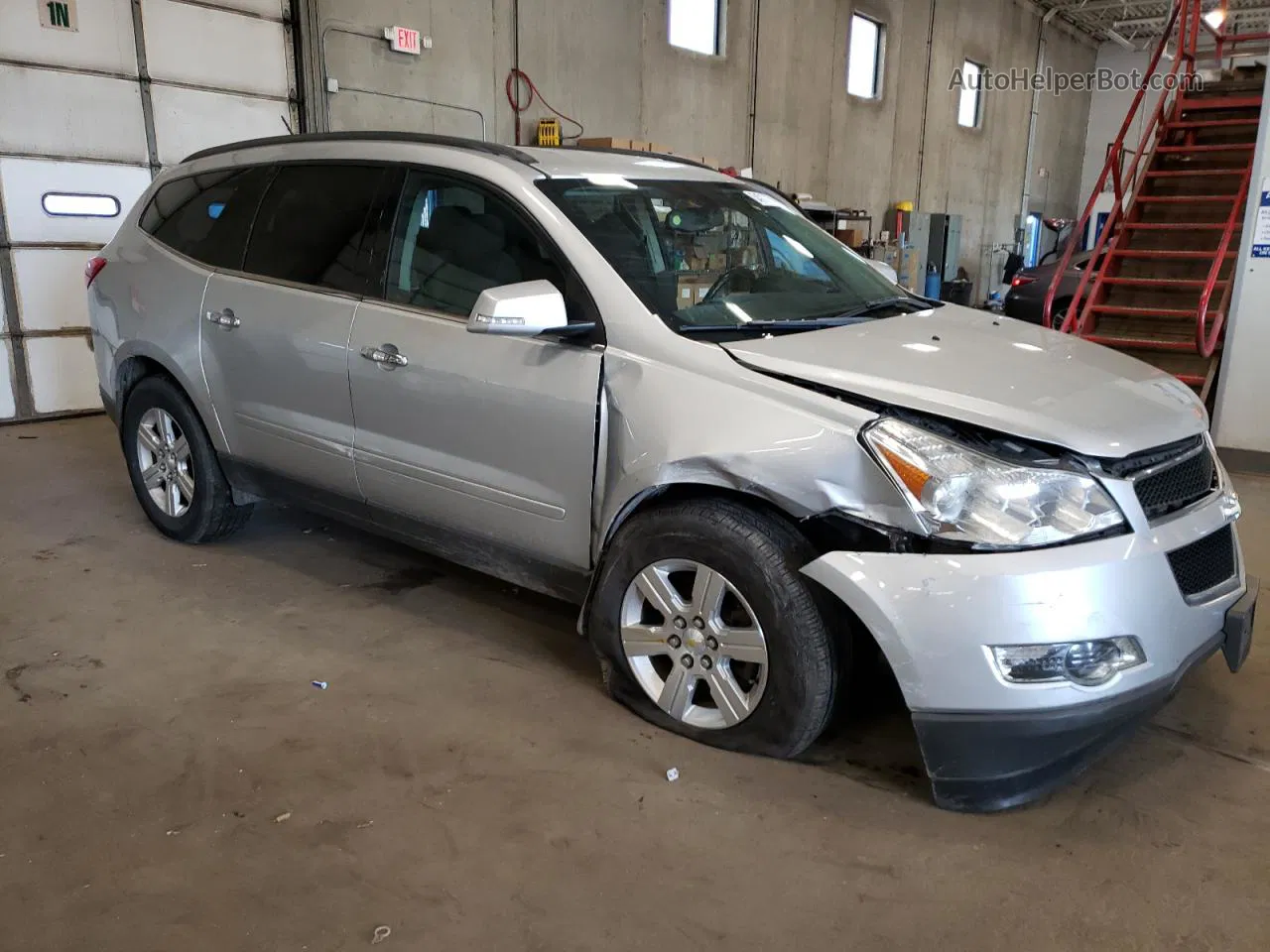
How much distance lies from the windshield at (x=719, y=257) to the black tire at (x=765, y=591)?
1.73 ft

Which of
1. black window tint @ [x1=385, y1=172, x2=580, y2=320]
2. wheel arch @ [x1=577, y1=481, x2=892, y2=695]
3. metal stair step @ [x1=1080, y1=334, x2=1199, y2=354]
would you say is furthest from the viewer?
metal stair step @ [x1=1080, y1=334, x2=1199, y2=354]

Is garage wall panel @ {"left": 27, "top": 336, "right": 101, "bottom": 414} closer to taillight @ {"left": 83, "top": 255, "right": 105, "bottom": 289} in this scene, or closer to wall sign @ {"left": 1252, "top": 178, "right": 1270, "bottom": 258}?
taillight @ {"left": 83, "top": 255, "right": 105, "bottom": 289}

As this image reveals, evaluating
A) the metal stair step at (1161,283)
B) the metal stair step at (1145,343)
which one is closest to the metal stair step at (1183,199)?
the metal stair step at (1161,283)

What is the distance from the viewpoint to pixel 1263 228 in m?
5.59

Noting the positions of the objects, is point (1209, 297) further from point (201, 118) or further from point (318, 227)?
point (201, 118)

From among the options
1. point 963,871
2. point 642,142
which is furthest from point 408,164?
point 642,142

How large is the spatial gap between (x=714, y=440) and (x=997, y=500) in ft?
2.18

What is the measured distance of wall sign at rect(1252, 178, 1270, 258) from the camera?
554cm

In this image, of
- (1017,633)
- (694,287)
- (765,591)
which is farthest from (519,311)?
(1017,633)

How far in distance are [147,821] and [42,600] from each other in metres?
1.72

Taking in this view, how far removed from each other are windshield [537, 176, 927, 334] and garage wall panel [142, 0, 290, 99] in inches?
216

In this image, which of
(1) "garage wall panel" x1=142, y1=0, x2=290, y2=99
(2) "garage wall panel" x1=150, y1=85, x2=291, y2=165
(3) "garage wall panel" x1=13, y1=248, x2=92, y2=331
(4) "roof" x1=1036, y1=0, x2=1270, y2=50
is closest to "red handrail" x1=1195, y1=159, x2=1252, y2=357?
(2) "garage wall panel" x1=150, y1=85, x2=291, y2=165

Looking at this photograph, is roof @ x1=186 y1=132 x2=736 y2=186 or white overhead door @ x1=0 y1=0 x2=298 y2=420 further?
white overhead door @ x1=0 y1=0 x2=298 y2=420

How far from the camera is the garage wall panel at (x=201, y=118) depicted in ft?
23.2
